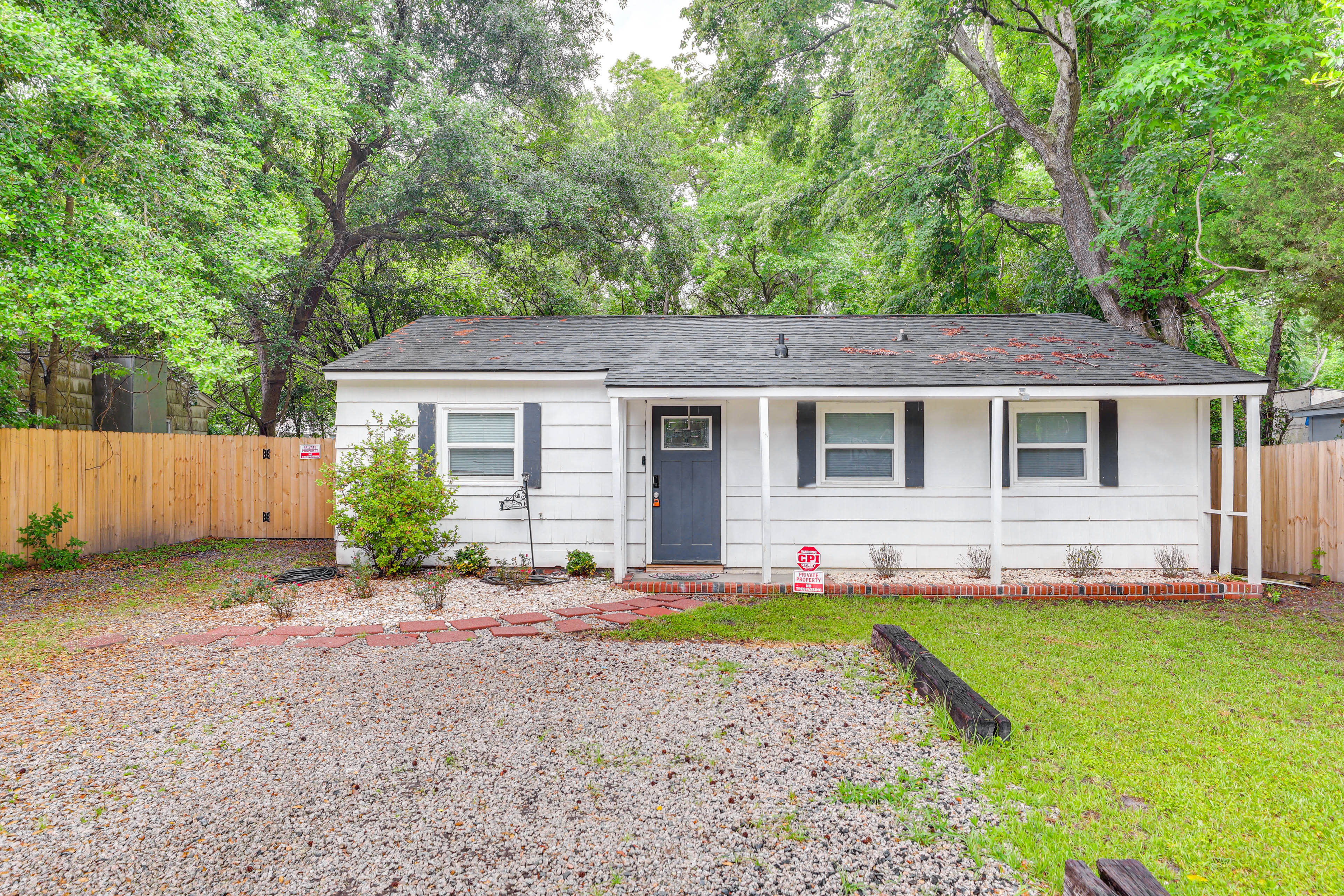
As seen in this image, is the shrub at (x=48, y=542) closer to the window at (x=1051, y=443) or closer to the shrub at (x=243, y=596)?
the shrub at (x=243, y=596)

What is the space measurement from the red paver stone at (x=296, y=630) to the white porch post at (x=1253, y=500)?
9.21 meters

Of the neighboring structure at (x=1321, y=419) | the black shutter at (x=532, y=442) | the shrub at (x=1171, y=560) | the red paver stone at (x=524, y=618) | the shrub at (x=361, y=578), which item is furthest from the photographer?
the neighboring structure at (x=1321, y=419)

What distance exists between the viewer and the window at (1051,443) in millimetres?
7320

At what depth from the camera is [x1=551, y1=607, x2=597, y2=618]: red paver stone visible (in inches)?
221

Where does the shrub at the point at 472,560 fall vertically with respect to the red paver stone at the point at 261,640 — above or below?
above

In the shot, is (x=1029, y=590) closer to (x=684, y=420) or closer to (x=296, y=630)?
(x=684, y=420)

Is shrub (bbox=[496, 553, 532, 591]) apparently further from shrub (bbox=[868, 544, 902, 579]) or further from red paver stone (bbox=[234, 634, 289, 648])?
shrub (bbox=[868, 544, 902, 579])

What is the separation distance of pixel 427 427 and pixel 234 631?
3.09m

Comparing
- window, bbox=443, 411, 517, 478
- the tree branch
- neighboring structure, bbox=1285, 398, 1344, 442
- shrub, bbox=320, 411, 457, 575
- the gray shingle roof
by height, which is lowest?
shrub, bbox=320, 411, 457, 575

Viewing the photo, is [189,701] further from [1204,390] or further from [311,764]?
[1204,390]

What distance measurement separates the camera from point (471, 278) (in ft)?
47.9

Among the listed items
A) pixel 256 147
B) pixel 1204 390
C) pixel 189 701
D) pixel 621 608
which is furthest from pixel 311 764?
pixel 256 147

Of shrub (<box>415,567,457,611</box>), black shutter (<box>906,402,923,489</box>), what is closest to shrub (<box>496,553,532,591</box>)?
shrub (<box>415,567,457,611</box>)

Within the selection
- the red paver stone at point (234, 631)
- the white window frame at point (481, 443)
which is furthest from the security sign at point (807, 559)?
the red paver stone at point (234, 631)
